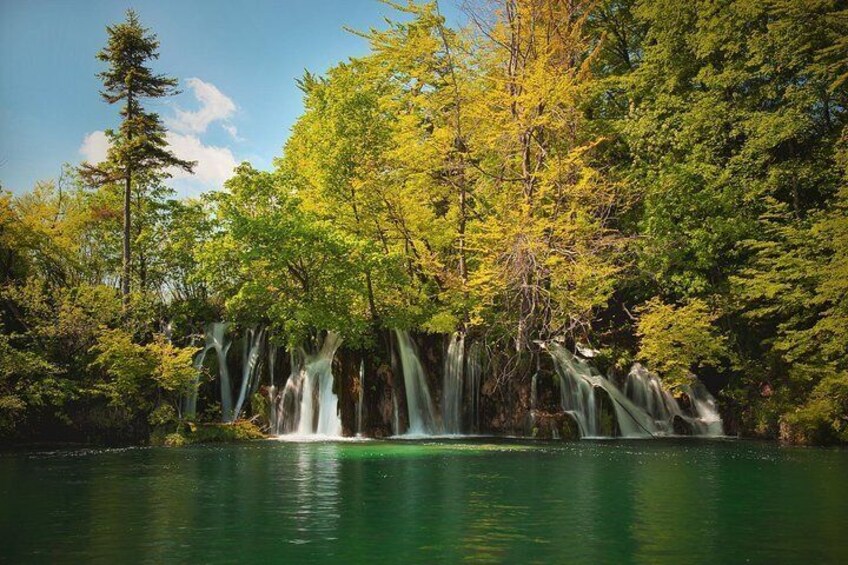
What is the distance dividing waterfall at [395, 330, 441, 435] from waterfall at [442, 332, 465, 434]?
0.53 metres

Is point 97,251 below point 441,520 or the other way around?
the other way around

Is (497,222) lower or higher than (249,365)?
higher

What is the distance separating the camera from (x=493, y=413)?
2677 centimetres

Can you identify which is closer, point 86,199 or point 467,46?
point 467,46

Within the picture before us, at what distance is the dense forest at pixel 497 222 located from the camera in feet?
78.1

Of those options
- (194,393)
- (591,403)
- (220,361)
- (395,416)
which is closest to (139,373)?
(194,393)

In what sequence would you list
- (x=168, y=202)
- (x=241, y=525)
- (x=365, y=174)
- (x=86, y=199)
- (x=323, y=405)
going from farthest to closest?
(x=86, y=199) < (x=168, y=202) < (x=365, y=174) < (x=323, y=405) < (x=241, y=525)

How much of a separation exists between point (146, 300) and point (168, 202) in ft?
20.9

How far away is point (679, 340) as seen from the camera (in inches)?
977

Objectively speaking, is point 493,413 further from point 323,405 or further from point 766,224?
point 766,224

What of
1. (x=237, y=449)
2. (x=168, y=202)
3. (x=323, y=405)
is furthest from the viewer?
(x=168, y=202)

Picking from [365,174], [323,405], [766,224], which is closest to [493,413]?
[323,405]

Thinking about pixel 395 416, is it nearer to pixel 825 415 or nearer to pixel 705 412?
pixel 705 412

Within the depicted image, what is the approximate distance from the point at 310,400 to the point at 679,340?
13182mm
